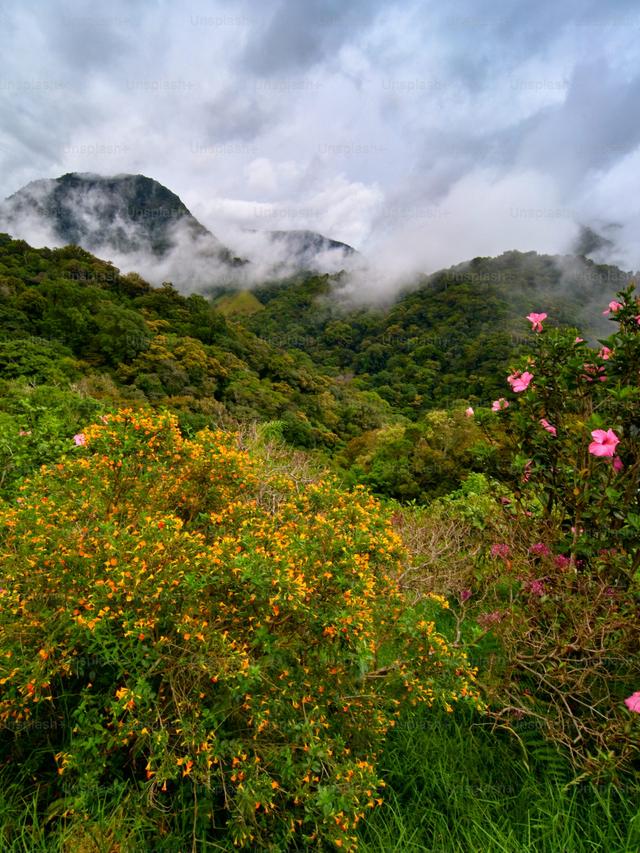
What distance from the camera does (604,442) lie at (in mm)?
2084

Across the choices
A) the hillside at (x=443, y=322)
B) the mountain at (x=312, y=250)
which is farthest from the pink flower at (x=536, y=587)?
the mountain at (x=312, y=250)

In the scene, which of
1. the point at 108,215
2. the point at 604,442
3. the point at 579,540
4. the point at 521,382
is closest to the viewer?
the point at 604,442

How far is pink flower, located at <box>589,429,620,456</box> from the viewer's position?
204 centimetres

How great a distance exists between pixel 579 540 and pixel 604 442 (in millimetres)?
630

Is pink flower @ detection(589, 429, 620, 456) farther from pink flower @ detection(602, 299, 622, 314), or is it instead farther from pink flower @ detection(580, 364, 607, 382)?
pink flower @ detection(602, 299, 622, 314)

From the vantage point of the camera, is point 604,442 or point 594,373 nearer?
point 604,442

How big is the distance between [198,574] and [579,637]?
6.34 ft

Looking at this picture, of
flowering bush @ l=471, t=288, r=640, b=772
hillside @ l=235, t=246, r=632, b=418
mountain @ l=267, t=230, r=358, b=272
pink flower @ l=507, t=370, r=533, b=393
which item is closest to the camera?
flowering bush @ l=471, t=288, r=640, b=772

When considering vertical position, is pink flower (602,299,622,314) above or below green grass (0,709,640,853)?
above

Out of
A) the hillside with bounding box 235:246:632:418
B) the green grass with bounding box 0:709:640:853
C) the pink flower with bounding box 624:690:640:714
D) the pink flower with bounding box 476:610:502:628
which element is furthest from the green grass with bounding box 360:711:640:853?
the hillside with bounding box 235:246:632:418

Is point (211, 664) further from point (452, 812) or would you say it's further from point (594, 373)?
point (594, 373)

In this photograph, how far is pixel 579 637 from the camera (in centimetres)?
215

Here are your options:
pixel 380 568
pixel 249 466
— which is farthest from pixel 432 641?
pixel 249 466

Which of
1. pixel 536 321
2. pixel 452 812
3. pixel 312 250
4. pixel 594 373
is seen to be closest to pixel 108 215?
pixel 312 250
